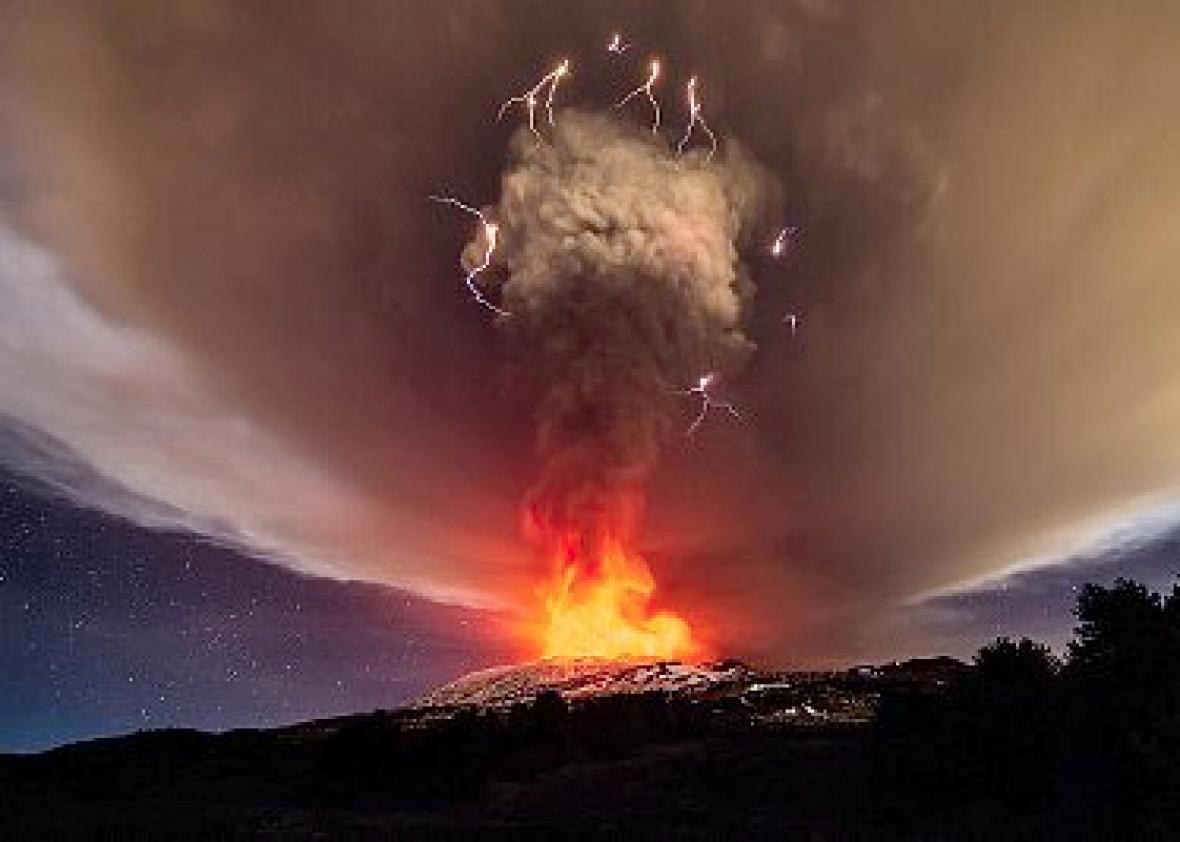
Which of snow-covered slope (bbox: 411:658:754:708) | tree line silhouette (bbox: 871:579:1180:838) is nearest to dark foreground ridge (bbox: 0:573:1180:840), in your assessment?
tree line silhouette (bbox: 871:579:1180:838)

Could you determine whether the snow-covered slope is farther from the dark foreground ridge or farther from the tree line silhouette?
the tree line silhouette

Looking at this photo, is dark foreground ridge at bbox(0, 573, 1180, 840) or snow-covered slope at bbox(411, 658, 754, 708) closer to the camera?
dark foreground ridge at bbox(0, 573, 1180, 840)

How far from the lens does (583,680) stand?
450 feet

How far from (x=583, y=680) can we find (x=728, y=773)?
3496 inches

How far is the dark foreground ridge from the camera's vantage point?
3491 centimetres

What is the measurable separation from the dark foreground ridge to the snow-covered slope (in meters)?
50.7

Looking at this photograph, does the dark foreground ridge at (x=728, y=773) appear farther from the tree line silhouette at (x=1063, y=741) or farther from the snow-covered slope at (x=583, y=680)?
the snow-covered slope at (x=583, y=680)

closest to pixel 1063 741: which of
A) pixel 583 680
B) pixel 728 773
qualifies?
pixel 728 773

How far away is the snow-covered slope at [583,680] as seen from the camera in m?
128

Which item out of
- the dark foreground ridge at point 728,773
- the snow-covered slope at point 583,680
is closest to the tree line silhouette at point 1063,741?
the dark foreground ridge at point 728,773

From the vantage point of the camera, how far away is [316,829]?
4188 centimetres

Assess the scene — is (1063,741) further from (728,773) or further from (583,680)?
(583,680)

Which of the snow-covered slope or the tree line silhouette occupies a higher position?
the snow-covered slope

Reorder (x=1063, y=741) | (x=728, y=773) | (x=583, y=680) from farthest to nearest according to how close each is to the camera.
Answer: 1. (x=583, y=680)
2. (x=728, y=773)
3. (x=1063, y=741)
